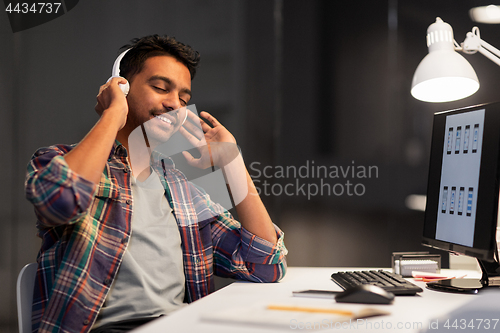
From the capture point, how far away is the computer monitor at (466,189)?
95 centimetres

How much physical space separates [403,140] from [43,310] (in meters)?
1.83

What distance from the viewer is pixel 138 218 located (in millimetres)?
1188

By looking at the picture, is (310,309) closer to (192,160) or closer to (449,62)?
(192,160)

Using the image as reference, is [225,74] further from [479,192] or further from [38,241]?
[479,192]

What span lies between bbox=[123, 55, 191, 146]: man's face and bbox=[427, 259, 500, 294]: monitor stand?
960mm

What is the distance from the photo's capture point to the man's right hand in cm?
110

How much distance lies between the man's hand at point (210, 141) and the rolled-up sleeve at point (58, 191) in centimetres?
49

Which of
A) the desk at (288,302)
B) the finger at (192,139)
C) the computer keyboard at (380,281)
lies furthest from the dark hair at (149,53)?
the computer keyboard at (380,281)

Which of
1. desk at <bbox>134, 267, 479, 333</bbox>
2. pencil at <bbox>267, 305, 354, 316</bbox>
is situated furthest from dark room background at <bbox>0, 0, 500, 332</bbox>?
pencil at <bbox>267, 305, 354, 316</bbox>

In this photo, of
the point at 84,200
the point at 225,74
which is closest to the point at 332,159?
the point at 225,74

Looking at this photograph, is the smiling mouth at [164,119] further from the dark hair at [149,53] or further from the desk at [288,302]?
the desk at [288,302]

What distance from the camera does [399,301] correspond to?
2.86 ft

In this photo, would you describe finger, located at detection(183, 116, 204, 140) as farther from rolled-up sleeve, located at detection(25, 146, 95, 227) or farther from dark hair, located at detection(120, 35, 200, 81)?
rolled-up sleeve, located at detection(25, 146, 95, 227)

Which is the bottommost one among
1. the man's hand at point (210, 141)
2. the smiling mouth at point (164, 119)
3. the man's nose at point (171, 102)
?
the man's hand at point (210, 141)
